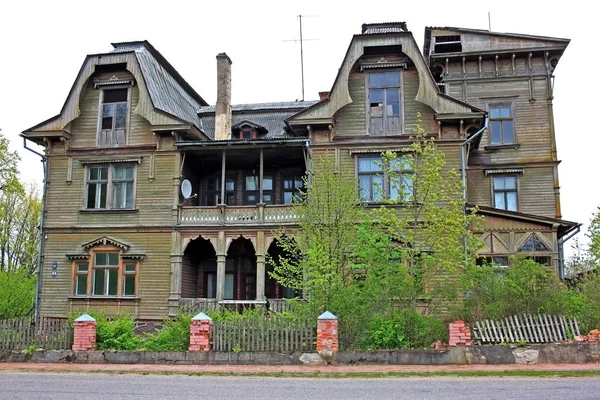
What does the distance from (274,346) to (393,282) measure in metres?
3.62

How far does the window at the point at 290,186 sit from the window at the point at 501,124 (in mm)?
8926

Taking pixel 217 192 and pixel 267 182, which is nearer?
pixel 267 182

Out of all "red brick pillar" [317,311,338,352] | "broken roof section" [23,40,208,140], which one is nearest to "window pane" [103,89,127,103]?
"broken roof section" [23,40,208,140]

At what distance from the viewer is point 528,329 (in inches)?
582

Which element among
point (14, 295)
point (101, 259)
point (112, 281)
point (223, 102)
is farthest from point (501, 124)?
point (14, 295)

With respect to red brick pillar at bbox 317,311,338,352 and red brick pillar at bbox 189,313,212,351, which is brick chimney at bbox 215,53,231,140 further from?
red brick pillar at bbox 317,311,338,352

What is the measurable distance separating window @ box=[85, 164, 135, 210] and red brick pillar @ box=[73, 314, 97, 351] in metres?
9.28

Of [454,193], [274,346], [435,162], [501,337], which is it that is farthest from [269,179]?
[501,337]

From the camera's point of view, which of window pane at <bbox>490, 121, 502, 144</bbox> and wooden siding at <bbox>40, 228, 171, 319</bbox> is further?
window pane at <bbox>490, 121, 502, 144</bbox>

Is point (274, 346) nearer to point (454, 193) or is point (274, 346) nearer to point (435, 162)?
point (435, 162)

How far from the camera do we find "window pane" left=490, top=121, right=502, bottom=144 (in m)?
26.2

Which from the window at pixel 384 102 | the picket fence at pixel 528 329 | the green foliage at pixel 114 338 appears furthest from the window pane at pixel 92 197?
the picket fence at pixel 528 329

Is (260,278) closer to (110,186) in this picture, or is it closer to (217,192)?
(217,192)

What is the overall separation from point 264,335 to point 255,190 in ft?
39.8
